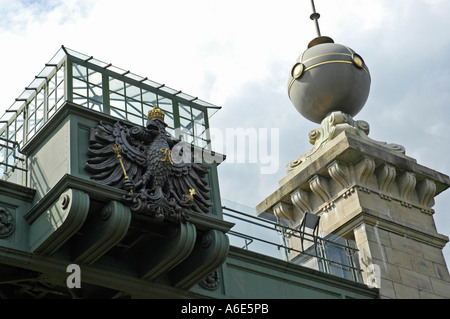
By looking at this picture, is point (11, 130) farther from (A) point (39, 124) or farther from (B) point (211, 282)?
(B) point (211, 282)

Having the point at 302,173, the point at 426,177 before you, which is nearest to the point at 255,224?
the point at 302,173

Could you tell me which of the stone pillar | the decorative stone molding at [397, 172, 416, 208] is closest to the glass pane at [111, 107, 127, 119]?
the stone pillar

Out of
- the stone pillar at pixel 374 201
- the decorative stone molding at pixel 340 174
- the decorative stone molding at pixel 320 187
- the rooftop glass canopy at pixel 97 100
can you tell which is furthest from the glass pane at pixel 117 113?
the decorative stone molding at pixel 320 187

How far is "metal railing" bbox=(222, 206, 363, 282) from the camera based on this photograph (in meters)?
26.0

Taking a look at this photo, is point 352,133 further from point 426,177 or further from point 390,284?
point 390,284

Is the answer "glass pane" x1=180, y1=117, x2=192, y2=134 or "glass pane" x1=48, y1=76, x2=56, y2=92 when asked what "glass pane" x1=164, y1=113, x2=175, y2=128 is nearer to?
"glass pane" x1=180, y1=117, x2=192, y2=134

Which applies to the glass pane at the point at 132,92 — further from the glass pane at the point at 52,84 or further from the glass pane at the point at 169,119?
the glass pane at the point at 52,84

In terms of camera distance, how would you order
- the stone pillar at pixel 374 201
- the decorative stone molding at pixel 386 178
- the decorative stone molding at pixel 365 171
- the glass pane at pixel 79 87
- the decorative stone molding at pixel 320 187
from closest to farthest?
the glass pane at pixel 79 87
the stone pillar at pixel 374 201
the decorative stone molding at pixel 365 171
the decorative stone molding at pixel 386 178
the decorative stone molding at pixel 320 187

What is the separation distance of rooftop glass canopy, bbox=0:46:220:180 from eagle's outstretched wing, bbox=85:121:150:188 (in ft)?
2.19

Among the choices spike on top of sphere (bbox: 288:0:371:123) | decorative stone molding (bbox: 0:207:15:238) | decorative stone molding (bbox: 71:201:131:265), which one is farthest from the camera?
spike on top of sphere (bbox: 288:0:371:123)

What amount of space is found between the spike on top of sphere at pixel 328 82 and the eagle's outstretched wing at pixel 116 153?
1139 cm

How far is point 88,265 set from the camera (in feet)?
71.1

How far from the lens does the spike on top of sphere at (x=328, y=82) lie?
3334 cm
